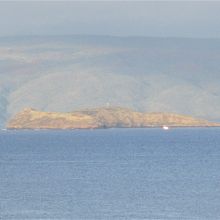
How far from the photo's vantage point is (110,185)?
68938 mm

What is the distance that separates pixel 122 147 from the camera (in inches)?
4906

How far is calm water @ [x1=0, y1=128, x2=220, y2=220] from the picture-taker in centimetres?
5591

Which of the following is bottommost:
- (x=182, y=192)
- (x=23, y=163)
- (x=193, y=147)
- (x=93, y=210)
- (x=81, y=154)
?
(x=93, y=210)

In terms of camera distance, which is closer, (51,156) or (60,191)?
(60,191)

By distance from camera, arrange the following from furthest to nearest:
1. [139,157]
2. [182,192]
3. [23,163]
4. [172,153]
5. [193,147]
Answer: [193,147] → [172,153] → [139,157] → [23,163] → [182,192]

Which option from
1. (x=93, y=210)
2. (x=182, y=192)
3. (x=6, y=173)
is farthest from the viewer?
(x=6, y=173)

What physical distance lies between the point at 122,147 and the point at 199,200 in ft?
212

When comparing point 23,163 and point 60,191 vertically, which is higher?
point 23,163

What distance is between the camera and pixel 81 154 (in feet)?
357

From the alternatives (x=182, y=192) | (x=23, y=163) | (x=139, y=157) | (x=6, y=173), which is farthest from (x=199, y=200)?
(x=139, y=157)

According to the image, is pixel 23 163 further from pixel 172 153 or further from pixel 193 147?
pixel 193 147

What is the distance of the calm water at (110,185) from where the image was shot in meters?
55.9

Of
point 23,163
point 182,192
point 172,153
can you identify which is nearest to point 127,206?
point 182,192

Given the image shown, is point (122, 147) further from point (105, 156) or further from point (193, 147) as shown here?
point (105, 156)
